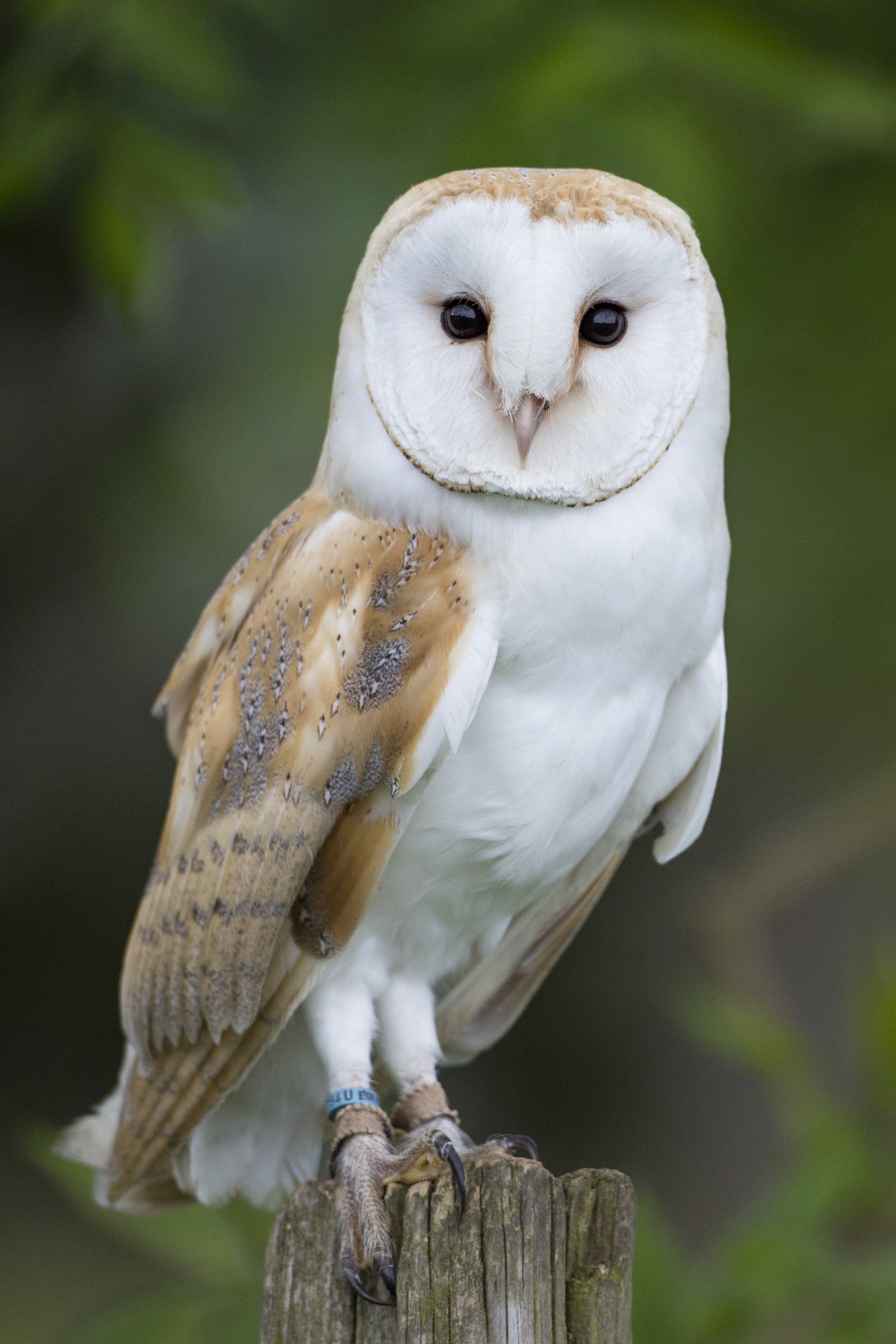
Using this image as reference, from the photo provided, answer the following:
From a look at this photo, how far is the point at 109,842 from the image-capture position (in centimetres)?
369

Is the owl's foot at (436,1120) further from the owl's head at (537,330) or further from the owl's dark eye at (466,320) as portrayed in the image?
the owl's dark eye at (466,320)

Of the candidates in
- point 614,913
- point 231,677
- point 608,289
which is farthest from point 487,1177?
point 614,913

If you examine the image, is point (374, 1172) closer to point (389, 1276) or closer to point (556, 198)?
point (389, 1276)

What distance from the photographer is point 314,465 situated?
10.2 feet

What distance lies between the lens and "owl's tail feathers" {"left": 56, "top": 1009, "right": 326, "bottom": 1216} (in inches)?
79.0

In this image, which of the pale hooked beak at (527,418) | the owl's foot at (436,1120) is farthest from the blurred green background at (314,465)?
the pale hooked beak at (527,418)

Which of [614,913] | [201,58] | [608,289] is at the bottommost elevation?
[608,289]

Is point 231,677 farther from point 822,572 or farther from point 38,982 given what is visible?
point 38,982

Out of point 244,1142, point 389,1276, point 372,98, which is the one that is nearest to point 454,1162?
point 389,1276

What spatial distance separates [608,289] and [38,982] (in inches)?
113

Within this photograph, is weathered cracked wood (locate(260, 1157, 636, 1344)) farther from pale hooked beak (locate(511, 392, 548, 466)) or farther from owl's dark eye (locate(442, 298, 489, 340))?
owl's dark eye (locate(442, 298, 489, 340))

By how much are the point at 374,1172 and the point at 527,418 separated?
87 cm

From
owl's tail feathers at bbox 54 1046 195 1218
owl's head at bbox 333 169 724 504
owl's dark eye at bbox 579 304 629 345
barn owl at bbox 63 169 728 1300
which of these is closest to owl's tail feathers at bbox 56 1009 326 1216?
owl's tail feathers at bbox 54 1046 195 1218

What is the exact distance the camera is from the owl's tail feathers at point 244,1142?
2.01m
